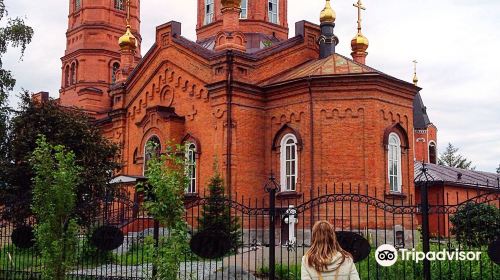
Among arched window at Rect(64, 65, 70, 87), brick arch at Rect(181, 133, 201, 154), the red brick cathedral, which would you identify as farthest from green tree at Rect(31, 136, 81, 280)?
arched window at Rect(64, 65, 70, 87)

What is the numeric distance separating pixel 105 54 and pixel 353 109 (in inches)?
606

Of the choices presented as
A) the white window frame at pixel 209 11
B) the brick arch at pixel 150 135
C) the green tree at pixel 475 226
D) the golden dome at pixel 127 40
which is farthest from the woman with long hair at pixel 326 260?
the golden dome at pixel 127 40

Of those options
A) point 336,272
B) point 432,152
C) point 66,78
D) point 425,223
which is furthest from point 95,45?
point 336,272

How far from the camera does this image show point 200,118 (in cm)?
1977

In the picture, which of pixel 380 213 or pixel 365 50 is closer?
pixel 380 213

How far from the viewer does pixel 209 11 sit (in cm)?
2434

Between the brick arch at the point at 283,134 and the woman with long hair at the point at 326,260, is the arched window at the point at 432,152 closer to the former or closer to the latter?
the brick arch at the point at 283,134

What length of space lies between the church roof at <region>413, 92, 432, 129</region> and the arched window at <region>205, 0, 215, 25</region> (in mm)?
19465

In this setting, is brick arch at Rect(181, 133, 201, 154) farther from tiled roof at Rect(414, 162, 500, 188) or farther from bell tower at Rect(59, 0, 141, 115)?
tiled roof at Rect(414, 162, 500, 188)

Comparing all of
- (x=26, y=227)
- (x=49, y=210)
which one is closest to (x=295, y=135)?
(x=26, y=227)

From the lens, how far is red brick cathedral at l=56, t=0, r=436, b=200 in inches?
710

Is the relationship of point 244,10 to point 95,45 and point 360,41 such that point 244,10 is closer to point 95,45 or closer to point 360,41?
point 360,41

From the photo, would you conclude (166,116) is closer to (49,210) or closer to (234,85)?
(234,85)

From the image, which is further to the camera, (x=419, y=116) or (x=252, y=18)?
(x=419, y=116)
